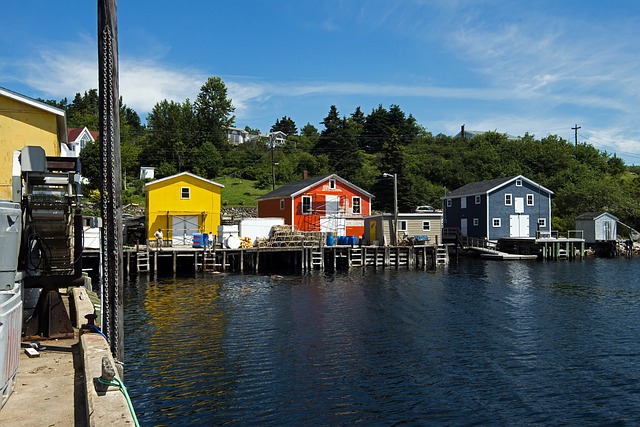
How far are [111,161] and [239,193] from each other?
62550 mm

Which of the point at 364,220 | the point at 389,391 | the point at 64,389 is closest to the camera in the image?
the point at 64,389

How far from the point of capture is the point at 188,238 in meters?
43.8

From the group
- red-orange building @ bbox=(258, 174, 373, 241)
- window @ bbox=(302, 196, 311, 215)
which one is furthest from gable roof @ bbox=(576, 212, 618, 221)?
window @ bbox=(302, 196, 311, 215)

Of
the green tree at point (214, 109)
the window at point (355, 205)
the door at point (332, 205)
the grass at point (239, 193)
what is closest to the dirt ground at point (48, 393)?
the door at point (332, 205)

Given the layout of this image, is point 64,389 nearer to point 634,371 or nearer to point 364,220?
point 634,371

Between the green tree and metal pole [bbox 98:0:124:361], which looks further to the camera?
the green tree

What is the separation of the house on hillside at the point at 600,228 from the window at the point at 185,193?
4008cm

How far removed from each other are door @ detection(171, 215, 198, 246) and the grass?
18929mm

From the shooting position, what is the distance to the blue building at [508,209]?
5647 centimetres

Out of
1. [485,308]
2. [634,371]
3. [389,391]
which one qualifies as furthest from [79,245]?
[485,308]

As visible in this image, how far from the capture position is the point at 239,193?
231ft

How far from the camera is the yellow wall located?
42.8 m

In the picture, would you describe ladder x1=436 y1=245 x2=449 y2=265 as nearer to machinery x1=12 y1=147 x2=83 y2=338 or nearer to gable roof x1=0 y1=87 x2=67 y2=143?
gable roof x1=0 y1=87 x2=67 y2=143

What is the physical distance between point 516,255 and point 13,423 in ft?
166
